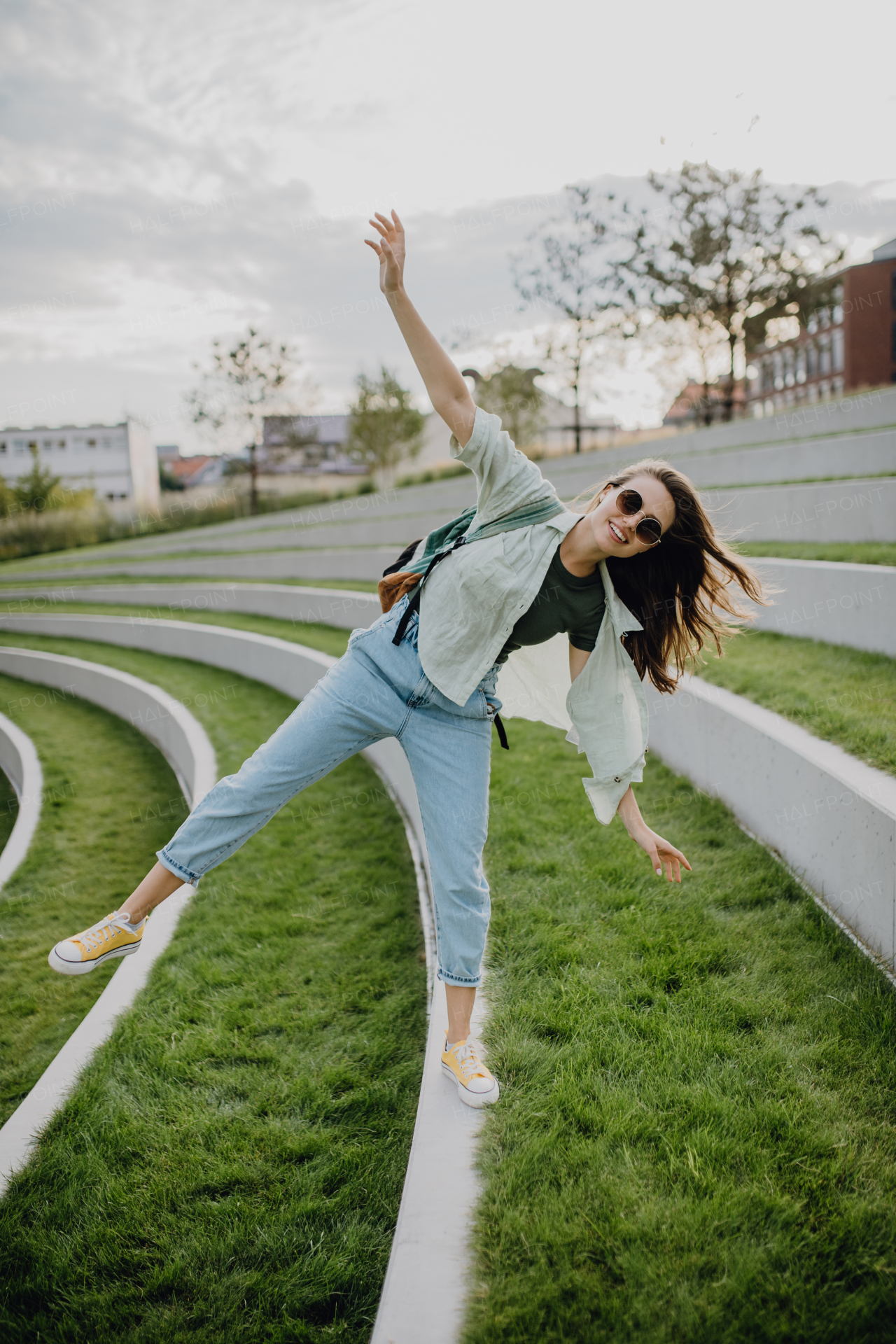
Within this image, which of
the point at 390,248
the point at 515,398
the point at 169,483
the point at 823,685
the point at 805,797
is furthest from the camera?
the point at 169,483

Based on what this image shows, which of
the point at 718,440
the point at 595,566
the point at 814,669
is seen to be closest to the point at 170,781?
the point at 814,669

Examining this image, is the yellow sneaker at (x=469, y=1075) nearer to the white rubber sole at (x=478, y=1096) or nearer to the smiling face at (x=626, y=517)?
the white rubber sole at (x=478, y=1096)

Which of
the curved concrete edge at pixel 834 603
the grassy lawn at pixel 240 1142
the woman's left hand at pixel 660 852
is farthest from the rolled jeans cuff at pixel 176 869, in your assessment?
the curved concrete edge at pixel 834 603

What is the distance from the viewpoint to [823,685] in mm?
3713

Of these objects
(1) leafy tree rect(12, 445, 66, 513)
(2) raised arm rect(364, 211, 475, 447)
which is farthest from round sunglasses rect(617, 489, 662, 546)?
(1) leafy tree rect(12, 445, 66, 513)

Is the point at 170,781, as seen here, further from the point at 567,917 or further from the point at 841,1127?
the point at 841,1127

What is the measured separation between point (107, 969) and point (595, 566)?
3.32m

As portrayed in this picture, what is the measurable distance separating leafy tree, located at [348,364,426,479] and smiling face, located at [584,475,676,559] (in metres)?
23.1

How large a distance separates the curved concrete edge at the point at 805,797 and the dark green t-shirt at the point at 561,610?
1.07 m

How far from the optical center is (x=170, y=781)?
258 inches

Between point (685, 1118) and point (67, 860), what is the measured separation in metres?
4.41

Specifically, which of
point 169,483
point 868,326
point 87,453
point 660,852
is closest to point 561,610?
point 660,852

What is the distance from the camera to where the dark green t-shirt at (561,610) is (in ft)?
6.68

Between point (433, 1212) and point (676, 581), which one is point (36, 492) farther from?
point (433, 1212)
